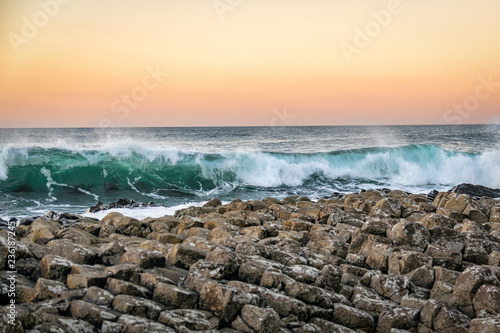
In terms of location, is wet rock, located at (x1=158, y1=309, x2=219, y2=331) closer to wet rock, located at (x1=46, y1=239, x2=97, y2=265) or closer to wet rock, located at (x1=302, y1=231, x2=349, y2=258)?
wet rock, located at (x1=46, y1=239, x2=97, y2=265)

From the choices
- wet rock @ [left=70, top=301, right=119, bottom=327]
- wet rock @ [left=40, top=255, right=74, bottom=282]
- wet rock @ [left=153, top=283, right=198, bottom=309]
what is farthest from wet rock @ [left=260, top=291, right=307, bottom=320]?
wet rock @ [left=40, top=255, right=74, bottom=282]

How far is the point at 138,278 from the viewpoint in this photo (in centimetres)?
466

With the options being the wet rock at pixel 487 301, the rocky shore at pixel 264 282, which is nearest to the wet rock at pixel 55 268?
the rocky shore at pixel 264 282

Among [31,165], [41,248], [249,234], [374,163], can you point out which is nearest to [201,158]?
[31,165]

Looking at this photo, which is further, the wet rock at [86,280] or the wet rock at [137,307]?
the wet rock at [86,280]

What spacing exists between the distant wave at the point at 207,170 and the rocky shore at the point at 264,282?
1250 centimetres

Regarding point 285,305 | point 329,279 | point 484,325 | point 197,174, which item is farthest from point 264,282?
point 197,174

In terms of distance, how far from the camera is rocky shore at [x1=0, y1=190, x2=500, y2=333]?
13.2 feet

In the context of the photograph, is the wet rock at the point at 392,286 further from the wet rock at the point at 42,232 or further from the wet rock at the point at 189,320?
the wet rock at the point at 42,232

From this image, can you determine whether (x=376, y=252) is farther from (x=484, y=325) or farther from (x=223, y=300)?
(x=223, y=300)

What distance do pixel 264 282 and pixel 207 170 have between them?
17752 millimetres

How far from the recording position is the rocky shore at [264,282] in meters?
4.01

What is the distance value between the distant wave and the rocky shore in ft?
41.0

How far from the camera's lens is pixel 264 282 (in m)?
4.76
